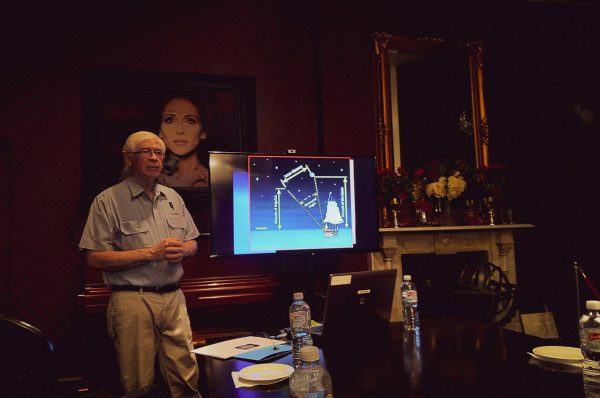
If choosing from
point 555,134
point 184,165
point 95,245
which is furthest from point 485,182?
point 95,245

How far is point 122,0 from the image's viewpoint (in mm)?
3297

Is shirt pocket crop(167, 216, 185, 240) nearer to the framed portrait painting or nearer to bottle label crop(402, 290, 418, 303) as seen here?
the framed portrait painting

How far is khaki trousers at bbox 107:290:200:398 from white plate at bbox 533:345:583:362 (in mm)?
1358

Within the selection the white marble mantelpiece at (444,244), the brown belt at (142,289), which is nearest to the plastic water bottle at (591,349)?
the brown belt at (142,289)

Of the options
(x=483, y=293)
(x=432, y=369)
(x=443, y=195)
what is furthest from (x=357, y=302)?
(x=443, y=195)

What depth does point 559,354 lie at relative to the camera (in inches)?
51.4

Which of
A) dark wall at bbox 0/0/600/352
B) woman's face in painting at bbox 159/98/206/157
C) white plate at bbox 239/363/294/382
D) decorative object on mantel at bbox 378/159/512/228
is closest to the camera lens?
white plate at bbox 239/363/294/382

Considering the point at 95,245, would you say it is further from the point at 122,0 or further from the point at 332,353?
the point at 122,0

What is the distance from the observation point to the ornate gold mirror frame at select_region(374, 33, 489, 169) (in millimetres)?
3748

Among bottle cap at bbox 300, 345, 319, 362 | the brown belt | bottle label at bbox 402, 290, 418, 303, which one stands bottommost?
bottle label at bbox 402, 290, 418, 303

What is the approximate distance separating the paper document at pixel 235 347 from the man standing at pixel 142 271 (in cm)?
58

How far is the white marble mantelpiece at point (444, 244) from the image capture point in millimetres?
3486

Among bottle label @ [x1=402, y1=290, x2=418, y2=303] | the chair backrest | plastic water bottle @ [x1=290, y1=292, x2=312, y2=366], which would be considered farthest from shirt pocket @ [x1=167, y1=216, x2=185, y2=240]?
the chair backrest

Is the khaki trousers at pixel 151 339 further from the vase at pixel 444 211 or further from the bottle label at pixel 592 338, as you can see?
the vase at pixel 444 211
